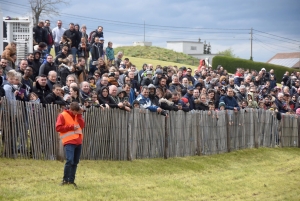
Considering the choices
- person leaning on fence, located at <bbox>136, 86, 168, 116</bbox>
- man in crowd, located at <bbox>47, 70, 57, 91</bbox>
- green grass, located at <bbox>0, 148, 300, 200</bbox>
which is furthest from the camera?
person leaning on fence, located at <bbox>136, 86, 168, 116</bbox>

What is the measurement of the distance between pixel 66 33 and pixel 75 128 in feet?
40.8

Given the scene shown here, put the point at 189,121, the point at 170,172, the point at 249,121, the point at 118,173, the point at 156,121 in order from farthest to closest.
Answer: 1. the point at 249,121
2. the point at 189,121
3. the point at 156,121
4. the point at 170,172
5. the point at 118,173

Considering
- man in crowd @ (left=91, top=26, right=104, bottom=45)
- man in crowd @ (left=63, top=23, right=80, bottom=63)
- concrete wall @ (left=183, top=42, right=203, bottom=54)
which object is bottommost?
man in crowd @ (left=63, top=23, right=80, bottom=63)

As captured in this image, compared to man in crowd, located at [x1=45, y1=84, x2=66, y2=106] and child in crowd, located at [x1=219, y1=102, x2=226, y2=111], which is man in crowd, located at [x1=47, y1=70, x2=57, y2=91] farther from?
child in crowd, located at [x1=219, y1=102, x2=226, y2=111]

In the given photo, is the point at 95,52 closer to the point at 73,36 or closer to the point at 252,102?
the point at 73,36

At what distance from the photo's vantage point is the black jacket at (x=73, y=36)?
2483 centimetres

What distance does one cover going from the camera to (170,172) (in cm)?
1659

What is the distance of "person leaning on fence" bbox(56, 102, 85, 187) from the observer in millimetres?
12875

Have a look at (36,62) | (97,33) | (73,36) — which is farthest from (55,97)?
(97,33)

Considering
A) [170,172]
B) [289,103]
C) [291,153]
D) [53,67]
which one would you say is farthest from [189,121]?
[289,103]

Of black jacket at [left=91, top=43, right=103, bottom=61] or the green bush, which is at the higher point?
the green bush

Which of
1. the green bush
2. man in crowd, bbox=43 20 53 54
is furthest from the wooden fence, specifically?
the green bush

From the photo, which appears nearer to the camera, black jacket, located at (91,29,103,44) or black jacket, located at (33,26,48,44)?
black jacket, located at (33,26,48,44)

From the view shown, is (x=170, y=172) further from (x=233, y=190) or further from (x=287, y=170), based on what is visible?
(x=287, y=170)
